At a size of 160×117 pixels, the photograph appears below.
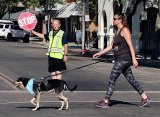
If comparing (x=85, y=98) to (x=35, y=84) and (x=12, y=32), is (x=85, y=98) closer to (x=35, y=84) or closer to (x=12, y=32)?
(x=35, y=84)

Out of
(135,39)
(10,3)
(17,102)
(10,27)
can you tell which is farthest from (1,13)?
(17,102)

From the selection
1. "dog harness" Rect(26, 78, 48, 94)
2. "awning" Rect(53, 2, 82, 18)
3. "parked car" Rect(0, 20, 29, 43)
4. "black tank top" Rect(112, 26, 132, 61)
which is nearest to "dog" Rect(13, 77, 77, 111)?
"dog harness" Rect(26, 78, 48, 94)

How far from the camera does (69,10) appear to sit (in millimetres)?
62438

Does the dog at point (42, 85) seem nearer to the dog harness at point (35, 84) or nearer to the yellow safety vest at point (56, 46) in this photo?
the dog harness at point (35, 84)

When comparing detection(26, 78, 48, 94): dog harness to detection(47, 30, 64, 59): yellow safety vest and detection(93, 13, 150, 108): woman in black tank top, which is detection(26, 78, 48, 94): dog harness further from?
detection(93, 13, 150, 108): woman in black tank top

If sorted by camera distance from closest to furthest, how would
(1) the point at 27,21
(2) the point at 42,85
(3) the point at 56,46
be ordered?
(2) the point at 42,85
(1) the point at 27,21
(3) the point at 56,46

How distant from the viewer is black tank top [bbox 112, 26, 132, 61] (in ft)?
39.2

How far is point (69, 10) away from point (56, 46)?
50359 millimetres

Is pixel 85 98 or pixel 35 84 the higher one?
pixel 35 84

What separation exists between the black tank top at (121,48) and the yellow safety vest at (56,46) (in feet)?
3.92

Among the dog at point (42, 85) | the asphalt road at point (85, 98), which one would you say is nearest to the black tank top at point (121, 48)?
the asphalt road at point (85, 98)

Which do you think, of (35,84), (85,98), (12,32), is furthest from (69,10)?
(35,84)

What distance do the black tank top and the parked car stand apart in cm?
4997

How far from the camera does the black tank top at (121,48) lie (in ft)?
39.2
